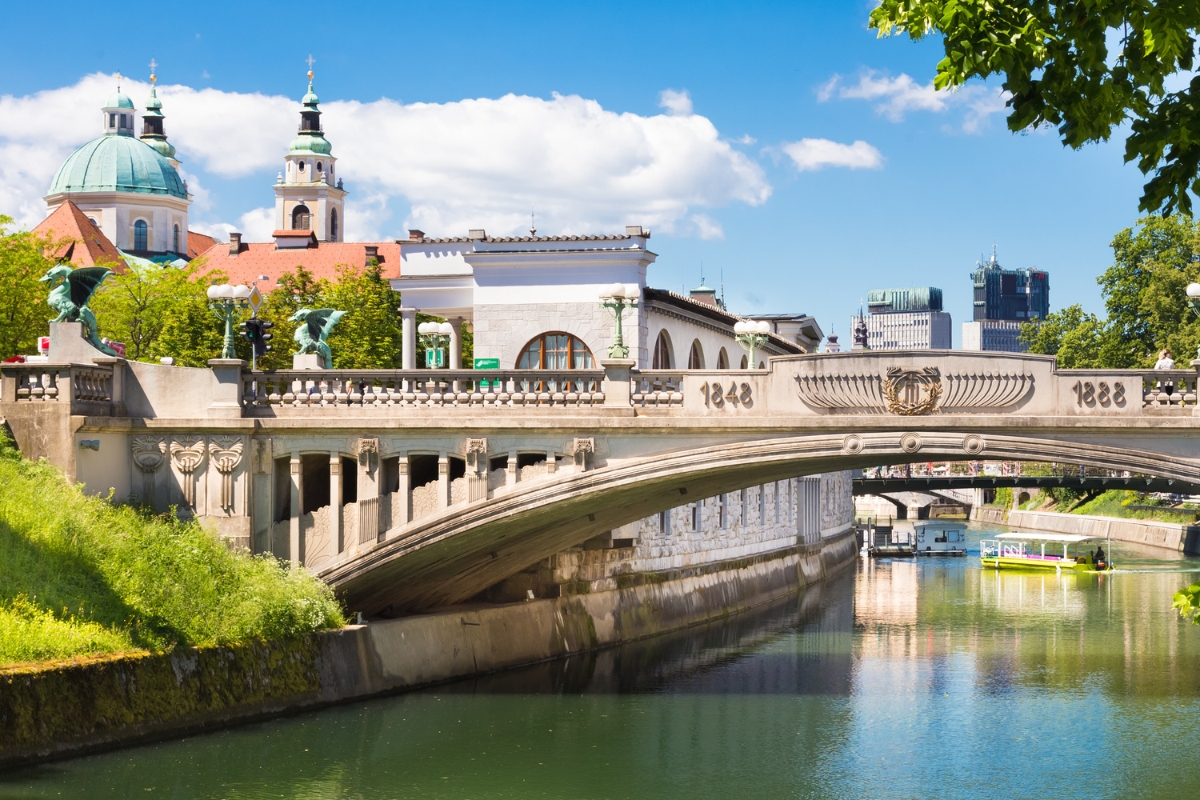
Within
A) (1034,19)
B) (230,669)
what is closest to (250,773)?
(230,669)

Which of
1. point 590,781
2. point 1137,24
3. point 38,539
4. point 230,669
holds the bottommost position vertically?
point 590,781

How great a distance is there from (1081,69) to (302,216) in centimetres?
12807

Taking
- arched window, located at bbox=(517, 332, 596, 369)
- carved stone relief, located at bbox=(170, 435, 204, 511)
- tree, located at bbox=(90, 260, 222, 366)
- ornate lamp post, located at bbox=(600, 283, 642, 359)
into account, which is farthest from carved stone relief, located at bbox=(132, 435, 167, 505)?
tree, located at bbox=(90, 260, 222, 366)

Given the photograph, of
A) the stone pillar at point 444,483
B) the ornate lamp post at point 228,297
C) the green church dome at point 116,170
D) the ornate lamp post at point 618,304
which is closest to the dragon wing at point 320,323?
the ornate lamp post at point 228,297

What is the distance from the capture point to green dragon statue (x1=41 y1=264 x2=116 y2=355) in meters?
27.4

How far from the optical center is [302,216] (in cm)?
13462

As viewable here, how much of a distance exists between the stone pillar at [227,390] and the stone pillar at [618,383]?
660 cm

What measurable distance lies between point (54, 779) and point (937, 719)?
15.9 meters

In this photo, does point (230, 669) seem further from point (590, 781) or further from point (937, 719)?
point (937, 719)

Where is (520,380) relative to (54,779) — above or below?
above

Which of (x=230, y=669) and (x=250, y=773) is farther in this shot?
(x=230, y=669)

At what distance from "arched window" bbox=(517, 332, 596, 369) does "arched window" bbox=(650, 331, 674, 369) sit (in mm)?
2508

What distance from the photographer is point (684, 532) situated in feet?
140

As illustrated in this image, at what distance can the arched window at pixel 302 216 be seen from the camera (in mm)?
134375
